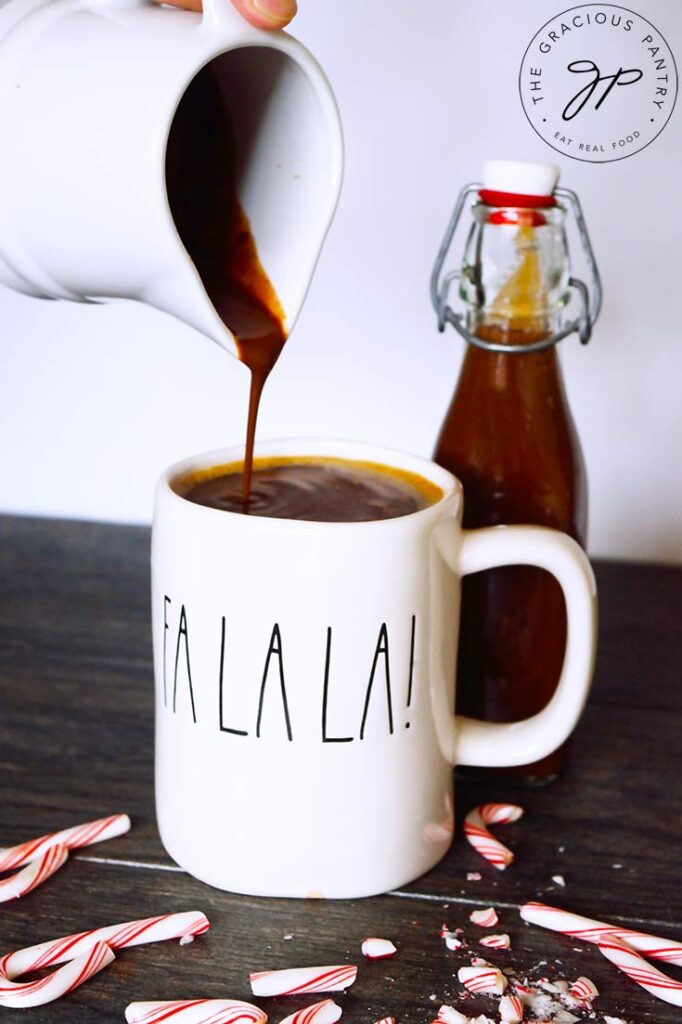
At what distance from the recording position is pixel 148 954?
620 millimetres

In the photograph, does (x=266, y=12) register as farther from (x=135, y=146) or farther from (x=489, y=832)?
(x=489, y=832)

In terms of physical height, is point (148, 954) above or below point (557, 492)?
below

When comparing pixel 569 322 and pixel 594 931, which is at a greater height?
pixel 569 322

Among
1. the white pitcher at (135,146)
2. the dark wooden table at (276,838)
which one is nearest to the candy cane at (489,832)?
the dark wooden table at (276,838)

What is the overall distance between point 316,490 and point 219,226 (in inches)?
6.8

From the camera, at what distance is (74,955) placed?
0.61 metres

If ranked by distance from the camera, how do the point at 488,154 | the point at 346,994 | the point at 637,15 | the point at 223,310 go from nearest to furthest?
the point at 346,994, the point at 223,310, the point at 637,15, the point at 488,154

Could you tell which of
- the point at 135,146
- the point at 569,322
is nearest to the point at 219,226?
the point at 135,146

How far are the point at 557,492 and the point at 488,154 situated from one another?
1.08ft

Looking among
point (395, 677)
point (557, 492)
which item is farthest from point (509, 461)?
point (395, 677)

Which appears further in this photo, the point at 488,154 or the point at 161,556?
the point at 488,154

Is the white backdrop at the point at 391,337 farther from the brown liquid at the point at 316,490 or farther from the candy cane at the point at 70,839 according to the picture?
the candy cane at the point at 70,839

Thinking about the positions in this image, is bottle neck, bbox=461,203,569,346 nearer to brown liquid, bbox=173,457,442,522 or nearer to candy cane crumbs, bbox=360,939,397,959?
brown liquid, bbox=173,457,442,522

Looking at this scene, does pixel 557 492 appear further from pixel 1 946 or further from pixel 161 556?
pixel 1 946
